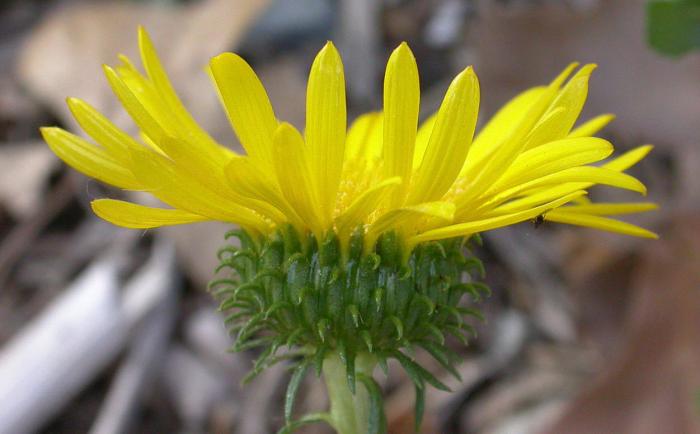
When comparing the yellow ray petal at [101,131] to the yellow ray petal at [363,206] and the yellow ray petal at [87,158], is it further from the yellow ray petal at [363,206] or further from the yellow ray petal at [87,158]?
the yellow ray petal at [363,206]

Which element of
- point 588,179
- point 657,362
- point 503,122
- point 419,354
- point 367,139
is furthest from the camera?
point 419,354

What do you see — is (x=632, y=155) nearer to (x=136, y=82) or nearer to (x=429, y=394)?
(x=136, y=82)

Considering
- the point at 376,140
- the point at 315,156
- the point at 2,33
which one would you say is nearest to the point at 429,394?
the point at 376,140

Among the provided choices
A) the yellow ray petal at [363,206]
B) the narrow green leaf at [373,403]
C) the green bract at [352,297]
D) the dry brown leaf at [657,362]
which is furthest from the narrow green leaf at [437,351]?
the dry brown leaf at [657,362]

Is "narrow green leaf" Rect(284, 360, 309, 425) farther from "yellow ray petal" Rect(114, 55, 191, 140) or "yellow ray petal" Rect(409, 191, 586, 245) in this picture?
"yellow ray petal" Rect(114, 55, 191, 140)

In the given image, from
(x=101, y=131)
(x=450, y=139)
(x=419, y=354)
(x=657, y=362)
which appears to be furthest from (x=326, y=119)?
(x=657, y=362)

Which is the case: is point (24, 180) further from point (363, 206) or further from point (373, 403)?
point (363, 206)

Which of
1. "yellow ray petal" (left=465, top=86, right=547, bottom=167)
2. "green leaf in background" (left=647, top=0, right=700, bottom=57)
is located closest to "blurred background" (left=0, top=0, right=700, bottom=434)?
"green leaf in background" (left=647, top=0, right=700, bottom=57)
